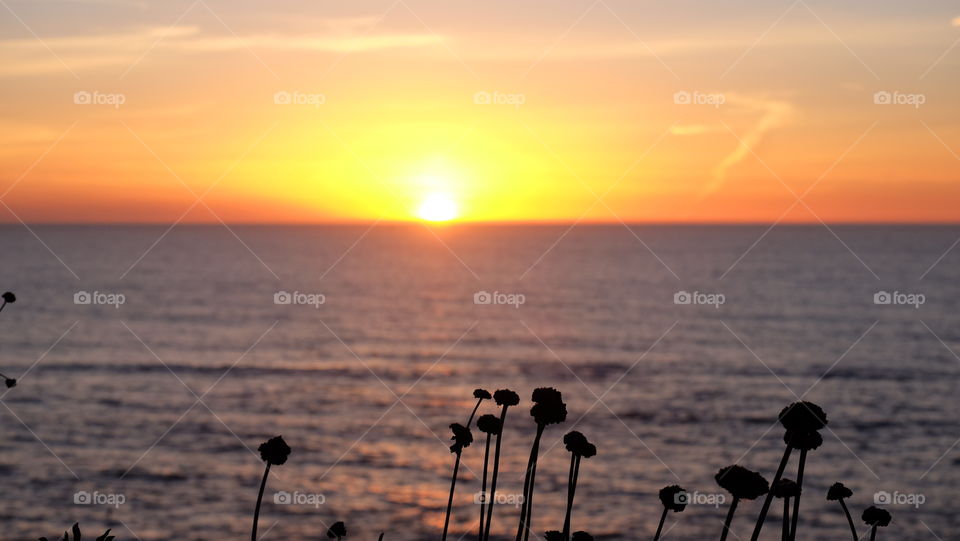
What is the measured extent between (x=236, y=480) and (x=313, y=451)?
4.10m

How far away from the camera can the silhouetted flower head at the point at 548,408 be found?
3023 millimetres

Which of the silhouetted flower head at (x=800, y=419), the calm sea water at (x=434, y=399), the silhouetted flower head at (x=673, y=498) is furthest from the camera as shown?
the calm sea water at (x=434, y=399)

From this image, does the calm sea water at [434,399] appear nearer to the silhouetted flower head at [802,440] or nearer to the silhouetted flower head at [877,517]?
the silhouetted flower head at [877,517]

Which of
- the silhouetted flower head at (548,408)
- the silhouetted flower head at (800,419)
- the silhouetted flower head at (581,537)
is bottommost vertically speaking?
the silhouetted flower head at (581,537)

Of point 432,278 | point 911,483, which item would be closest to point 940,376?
point 911,483

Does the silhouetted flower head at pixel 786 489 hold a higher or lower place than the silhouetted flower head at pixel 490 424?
lower

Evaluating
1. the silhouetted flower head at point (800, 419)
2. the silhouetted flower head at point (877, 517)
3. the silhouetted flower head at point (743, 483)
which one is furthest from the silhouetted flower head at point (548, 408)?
the silhouetted flower head at point (877, 517)

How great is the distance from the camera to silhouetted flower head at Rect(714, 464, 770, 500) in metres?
2.45

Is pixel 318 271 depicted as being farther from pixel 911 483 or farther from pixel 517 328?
pixel 911 483

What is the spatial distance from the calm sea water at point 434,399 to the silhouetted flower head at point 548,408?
18.1 meters

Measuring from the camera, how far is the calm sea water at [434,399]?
894 inches

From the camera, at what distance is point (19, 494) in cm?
2298

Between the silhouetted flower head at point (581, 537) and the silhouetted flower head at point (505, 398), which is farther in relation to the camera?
the silhouetted flower head at point (505, 398)

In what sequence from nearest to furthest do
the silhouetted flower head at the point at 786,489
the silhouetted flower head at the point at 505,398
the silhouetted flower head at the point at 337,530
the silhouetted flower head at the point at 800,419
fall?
1. the silhouetted flower head at the point at 786,489
2. the silhouetted flower head at the point at 800,419
3. the silhouetted flower head at the point at 337,530
4. the silhouetted flower head at the point at 505,398
